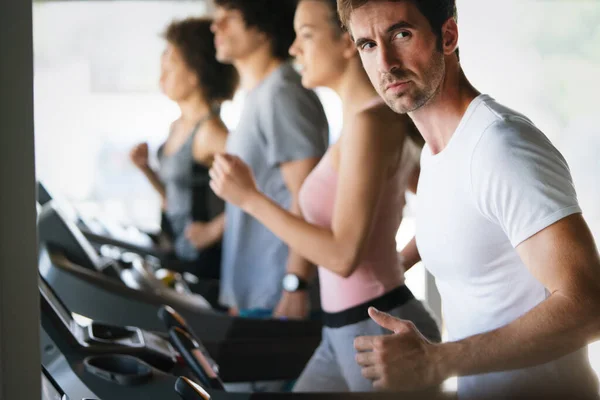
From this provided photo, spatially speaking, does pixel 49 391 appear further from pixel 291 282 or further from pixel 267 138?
pixel 267 138

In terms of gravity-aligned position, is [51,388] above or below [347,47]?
below

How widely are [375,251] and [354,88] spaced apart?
0.35 m

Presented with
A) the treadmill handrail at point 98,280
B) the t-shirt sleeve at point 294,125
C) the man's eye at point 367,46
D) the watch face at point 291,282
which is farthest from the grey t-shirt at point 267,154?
the man's eye at point 367,46

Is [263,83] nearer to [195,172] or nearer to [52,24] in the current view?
[195,172]

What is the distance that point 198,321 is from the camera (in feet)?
7.98

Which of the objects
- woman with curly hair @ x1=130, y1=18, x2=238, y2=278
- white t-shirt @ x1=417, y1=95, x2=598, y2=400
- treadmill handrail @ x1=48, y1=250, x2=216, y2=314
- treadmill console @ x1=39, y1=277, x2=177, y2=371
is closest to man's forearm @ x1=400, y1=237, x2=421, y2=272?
white t-shirt @ x1=417, y1=95, x2=598, y2=400

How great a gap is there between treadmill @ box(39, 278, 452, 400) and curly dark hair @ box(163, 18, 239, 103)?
1.88m

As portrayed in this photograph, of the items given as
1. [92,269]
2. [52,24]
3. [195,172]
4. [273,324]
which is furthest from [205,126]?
→ [52,24]

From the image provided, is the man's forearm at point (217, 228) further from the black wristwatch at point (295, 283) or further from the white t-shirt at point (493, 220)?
the white t-shirt at point (493, 220)

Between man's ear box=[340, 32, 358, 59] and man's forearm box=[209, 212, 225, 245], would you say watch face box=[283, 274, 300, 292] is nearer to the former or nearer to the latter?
man's ear box=[340, 32, 358, 59]

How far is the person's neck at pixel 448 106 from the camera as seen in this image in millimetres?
1244

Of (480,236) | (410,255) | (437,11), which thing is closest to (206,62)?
(410,255)

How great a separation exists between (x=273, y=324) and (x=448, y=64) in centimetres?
130

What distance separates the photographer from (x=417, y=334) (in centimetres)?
127
